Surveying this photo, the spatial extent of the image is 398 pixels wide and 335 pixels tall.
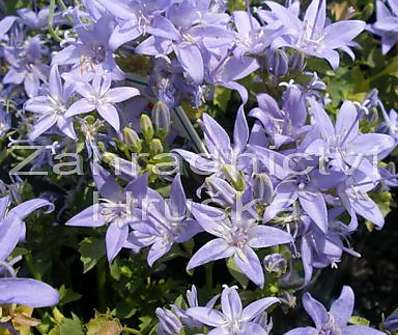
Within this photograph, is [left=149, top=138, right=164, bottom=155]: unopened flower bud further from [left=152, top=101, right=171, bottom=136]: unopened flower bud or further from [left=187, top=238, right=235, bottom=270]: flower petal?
[left=187, top=238, right=235, bottom=270]: flower petal

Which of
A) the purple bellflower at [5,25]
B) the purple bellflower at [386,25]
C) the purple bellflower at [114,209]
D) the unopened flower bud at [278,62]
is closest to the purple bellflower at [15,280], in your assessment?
the purple bellflower at [114,209]

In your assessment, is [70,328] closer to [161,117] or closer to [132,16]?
[161,117]

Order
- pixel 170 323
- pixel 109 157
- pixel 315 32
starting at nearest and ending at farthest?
pixel 170 323, pixel 109 157, pixel 315 32

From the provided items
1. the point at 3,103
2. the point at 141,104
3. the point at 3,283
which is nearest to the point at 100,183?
the point at 141,104

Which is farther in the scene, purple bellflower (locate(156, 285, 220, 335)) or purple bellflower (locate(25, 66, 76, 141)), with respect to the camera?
purple bellflower (locate(25, 66, 76, 141))

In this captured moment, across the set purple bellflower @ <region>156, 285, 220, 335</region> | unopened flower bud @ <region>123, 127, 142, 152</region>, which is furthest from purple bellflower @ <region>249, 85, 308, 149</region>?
purple bellflower @ <region>156, 285, 220, 335</region>

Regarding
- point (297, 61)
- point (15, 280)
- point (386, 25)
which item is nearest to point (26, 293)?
point (15, 280)

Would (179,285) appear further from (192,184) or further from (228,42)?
(228,42)
